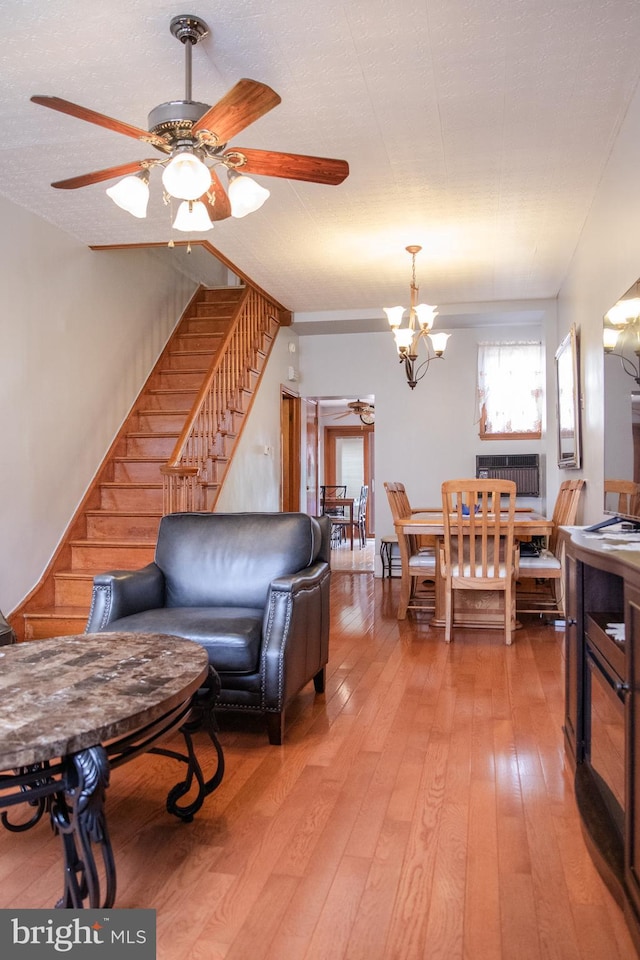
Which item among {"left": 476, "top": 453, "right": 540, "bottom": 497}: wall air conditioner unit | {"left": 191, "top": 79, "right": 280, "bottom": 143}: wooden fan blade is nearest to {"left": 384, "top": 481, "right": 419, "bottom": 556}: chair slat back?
{"left": 476, "top": 453, "right": 540, "bottom": 497}: wall air conditioner unit

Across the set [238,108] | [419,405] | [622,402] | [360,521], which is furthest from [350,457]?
[238,108]

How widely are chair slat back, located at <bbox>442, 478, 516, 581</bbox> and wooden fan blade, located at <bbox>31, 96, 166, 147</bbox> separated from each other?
8.96ft

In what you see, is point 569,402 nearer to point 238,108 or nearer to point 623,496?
point 623,496

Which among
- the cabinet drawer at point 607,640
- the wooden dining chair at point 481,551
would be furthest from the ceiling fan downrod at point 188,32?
the wooden dining chair at point 481,551

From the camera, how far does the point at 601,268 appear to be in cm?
397

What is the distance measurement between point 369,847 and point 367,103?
303 centimetres

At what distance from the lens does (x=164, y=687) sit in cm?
171

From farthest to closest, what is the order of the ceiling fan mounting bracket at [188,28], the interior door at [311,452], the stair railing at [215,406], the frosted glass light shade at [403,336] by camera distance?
1. the interior door at [311,452]
2. the frosted glass light shade at [403,336]
3. the stair railing at [215,406]
4. the ceiling fan mounting bracket at [188,28]

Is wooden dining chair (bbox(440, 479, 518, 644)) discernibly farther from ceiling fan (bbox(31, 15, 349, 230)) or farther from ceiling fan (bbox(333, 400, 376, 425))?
ceiling fan (bbox(333, 400, 376, 425))

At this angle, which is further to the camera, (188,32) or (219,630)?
(219,630)

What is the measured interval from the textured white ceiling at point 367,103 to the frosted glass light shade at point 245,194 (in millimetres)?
578

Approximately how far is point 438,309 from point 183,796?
19.1ft

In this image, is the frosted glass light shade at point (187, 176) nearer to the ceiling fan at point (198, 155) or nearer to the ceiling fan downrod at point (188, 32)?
the ceiling fan at point (198, 155)

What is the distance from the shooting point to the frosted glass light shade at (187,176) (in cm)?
235
